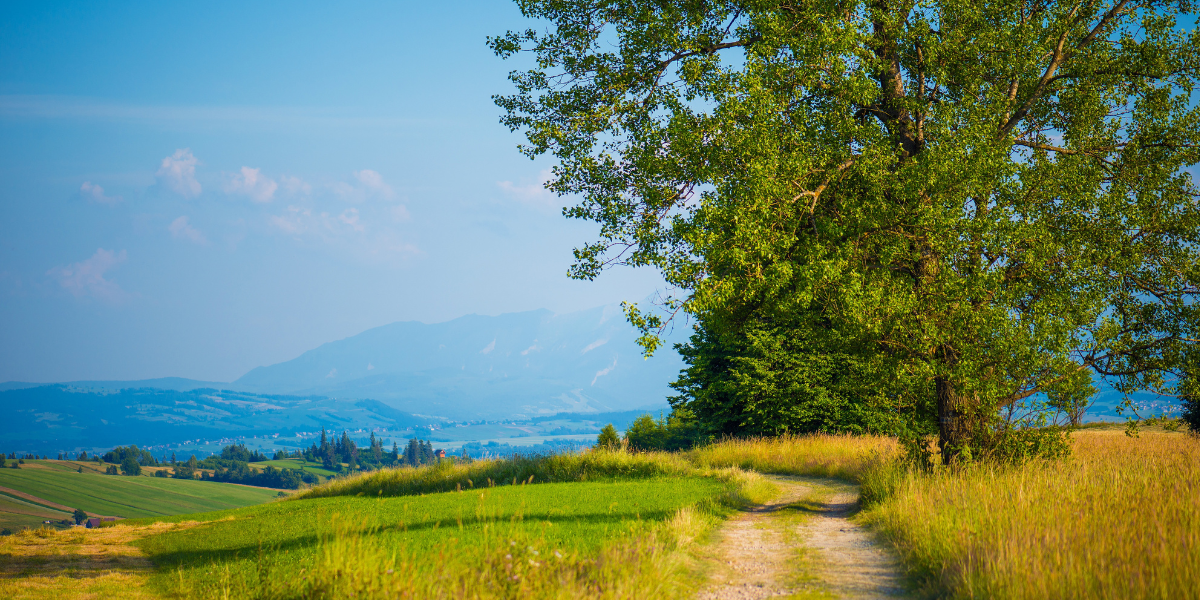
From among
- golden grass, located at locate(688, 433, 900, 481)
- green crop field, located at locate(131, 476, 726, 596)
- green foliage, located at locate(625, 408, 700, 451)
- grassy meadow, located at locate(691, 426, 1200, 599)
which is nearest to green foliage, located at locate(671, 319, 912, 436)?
golden grass, located at locate(688, 433, 900, 481)

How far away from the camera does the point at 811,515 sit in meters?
12.3

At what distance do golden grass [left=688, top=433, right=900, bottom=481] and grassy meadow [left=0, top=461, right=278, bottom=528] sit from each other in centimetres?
6536

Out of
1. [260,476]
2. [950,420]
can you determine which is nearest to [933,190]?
[950,420]

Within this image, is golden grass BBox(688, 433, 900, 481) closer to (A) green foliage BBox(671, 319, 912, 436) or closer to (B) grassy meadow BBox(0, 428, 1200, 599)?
(A) green foliage BBox(671, 319, 912, 436)

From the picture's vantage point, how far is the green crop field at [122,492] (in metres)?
71.1

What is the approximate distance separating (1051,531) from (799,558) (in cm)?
305

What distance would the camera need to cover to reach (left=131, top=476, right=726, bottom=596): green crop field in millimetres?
6734

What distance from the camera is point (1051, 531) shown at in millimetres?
6766

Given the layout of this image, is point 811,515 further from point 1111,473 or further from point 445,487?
point 445,487

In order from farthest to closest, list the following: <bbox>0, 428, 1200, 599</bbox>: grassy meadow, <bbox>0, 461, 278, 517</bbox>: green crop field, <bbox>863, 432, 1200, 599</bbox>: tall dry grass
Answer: <bbox>0, 461, 278, 517</bbox>: green crop field → <bbox>0, 428, 1200, 599</bbox>: grassy meadow → <bbox>863, 432, 1200, 599</bbox>: tall dry grass

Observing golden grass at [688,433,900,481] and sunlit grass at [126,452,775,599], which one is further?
golden grass at [688,433,900,481]

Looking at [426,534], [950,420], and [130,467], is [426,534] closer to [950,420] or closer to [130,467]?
[950,420]

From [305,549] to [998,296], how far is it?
12.5 metres

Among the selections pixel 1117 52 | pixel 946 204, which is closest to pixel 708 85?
pixel 946 204
